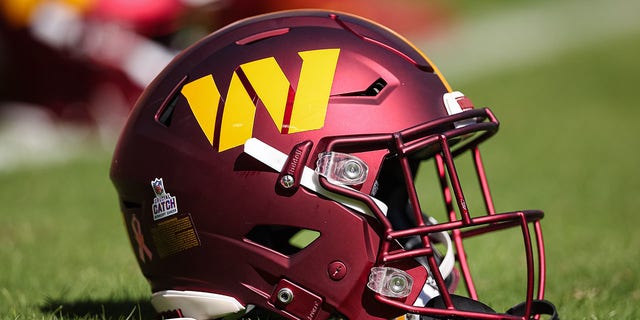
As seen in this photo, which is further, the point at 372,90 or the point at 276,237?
the point at 276,237

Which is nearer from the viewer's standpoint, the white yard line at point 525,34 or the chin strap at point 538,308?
the chin strap at point 538,308

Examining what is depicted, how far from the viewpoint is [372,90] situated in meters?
2.85

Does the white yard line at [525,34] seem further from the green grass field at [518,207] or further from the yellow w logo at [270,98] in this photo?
the yellow w logo at [270,98]

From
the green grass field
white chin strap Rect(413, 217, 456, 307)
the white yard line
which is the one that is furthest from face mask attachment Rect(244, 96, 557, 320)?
the white yard line

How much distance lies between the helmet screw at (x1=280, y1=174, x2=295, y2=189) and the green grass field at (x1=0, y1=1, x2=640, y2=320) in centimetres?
95

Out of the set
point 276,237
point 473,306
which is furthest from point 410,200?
point 276,237

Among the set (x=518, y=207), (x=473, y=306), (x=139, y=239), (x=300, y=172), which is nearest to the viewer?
(x=300, y=172)

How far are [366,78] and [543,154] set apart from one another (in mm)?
6407

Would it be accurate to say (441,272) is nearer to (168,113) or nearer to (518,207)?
(168,113)

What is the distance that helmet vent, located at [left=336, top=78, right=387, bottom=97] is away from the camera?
9.26 feet

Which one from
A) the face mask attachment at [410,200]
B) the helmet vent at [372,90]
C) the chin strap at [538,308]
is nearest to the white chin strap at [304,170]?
the face mask attachment at [410,200]

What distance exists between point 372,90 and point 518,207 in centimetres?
388

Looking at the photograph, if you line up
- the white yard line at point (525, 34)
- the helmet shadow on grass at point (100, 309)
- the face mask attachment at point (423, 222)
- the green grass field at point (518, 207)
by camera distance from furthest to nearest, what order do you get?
the white yard line at point (525, 34)
the green grass field at point (518, 207)
the helmet shadow on grass at point (100, 309)
the face mask attachment at point (423, 222)

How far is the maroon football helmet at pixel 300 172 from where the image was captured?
274 centimetres
